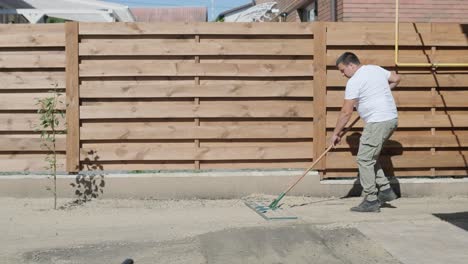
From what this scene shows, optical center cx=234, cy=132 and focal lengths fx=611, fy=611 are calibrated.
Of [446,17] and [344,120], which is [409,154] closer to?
[344,120]

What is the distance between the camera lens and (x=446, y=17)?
34.6 feet

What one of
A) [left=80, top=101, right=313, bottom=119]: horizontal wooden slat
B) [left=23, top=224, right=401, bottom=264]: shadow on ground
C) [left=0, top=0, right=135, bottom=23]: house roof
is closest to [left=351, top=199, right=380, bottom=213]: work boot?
[left=23, top=224, right=401, bottom=264]: shadow on ground

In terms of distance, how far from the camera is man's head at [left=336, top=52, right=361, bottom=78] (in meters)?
6.89

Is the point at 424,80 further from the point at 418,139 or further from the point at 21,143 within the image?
the point at 21,143

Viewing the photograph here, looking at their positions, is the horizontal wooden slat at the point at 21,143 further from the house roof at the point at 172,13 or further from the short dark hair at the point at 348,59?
the house roof at the point at 172,13

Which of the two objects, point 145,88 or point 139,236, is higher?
point 145,88

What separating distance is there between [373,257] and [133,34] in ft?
12.8

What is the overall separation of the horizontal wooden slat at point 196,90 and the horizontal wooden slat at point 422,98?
1.04 ft

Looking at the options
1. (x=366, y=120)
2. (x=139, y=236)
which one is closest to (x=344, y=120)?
(x=366, y=120)

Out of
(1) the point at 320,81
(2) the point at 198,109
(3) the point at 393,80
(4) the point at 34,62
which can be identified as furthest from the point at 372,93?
(4) the point at 34,62

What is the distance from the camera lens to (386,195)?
716cm

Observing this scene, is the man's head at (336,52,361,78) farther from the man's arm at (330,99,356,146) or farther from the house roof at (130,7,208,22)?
the house roof at (130,7,208,22)

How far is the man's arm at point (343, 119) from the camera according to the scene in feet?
22.3

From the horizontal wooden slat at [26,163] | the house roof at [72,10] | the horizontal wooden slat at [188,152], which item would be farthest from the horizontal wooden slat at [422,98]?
the house roof at [72,10]
